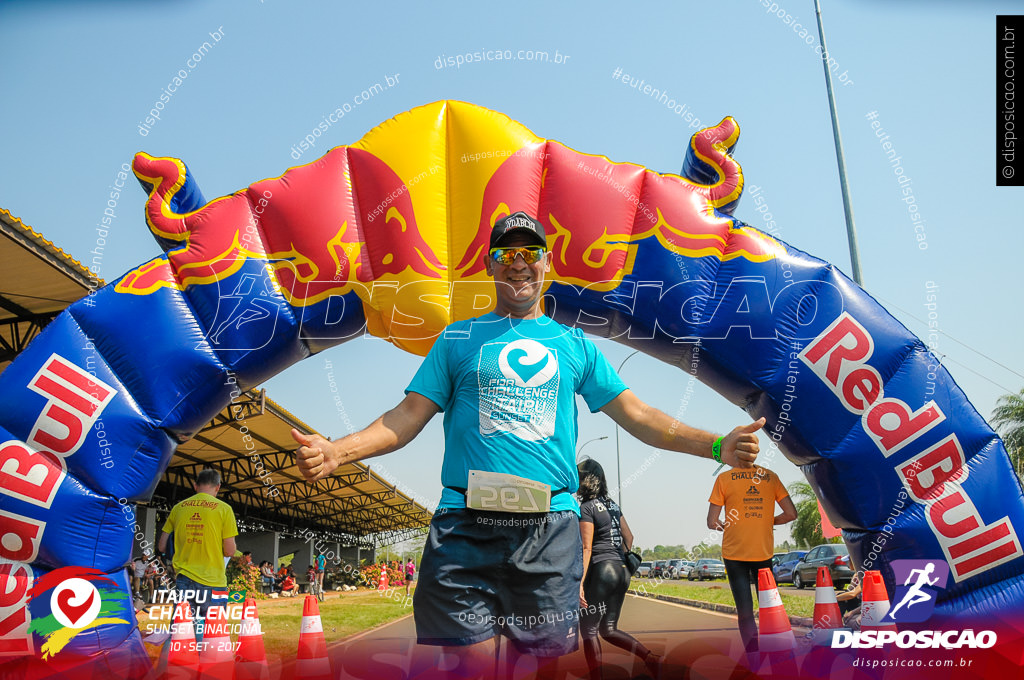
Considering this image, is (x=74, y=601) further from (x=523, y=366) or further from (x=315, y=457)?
(x=523, y=366)

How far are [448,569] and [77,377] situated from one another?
2838 mm

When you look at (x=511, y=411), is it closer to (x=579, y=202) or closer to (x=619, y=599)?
(x=579, y=202)

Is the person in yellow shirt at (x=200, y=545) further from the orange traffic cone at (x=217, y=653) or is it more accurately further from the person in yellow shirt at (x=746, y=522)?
the person in yellow shirt at (x=746, y=522)

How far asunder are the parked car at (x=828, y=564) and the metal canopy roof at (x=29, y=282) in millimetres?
10387

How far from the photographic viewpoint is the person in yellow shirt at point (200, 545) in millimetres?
4379

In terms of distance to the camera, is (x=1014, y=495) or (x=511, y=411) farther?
(x=1014, y=495)

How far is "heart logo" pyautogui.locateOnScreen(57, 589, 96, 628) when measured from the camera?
354cm

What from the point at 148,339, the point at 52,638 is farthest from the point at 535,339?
the point at 52,638

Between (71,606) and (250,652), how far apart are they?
1833mm

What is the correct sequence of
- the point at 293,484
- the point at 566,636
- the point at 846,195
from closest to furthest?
the point at 566,636 → the point at 846,195 → the point at 293,484

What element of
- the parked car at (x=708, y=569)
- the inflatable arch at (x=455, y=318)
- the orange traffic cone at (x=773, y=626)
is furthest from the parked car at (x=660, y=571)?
the orange traffic cone at (x=773, y=626)

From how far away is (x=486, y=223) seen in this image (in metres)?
4.18

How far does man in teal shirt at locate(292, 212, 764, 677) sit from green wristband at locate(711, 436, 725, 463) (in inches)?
0.5

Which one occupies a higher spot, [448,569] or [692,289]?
[692,289]
